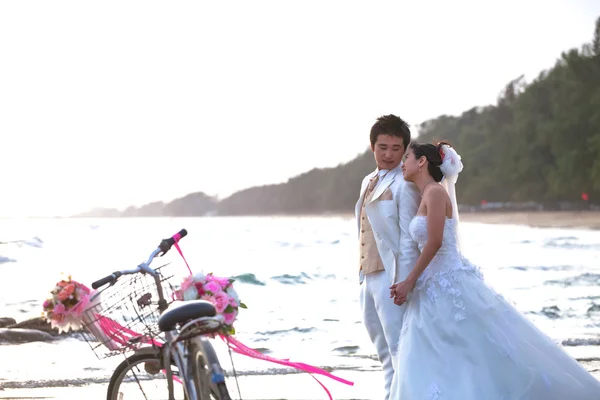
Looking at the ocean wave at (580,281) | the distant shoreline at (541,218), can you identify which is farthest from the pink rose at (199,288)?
the distant shoreline at (541,218)

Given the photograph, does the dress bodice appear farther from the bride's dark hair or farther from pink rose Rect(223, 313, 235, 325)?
pink rose Rect(223, 313, 235, 325)

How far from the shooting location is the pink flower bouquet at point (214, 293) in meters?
3.90

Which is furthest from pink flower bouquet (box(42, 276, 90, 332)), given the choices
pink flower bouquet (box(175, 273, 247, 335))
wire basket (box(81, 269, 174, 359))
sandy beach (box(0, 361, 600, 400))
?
sandy beach (box(0, 361, 600, 400))

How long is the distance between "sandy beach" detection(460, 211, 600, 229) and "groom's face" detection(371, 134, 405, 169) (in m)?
61.2

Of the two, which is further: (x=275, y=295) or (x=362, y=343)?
(x=275, y=295)

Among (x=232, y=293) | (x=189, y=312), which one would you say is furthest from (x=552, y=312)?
(x=189, y=312)

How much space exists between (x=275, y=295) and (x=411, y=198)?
A: 57.3ft

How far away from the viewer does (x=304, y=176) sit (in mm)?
190500

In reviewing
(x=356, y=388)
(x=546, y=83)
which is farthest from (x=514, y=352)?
(x=546, y=83)

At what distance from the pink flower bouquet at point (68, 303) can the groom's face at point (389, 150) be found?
73.9 inches

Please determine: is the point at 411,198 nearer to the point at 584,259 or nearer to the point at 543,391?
the point at 543,391

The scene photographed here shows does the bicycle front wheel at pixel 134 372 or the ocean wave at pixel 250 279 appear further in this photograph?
the ocean wave at pixel 250 279

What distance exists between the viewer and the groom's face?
198 inches

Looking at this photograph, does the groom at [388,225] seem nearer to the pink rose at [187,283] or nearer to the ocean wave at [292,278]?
the pink rose at [187,283]
